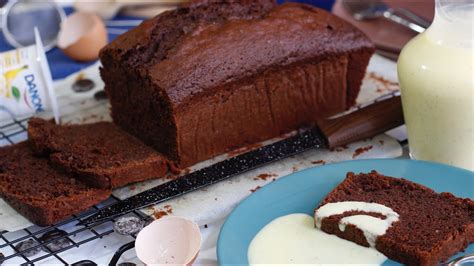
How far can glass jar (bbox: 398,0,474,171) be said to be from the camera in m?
2.23

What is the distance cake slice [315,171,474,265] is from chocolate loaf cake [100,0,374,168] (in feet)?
1.91

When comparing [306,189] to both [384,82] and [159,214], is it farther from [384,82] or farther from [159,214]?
[384,82]

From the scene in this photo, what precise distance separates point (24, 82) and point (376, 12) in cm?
167

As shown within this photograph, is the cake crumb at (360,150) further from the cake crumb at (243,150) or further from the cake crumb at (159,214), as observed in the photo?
the cake crumb at (159,214)

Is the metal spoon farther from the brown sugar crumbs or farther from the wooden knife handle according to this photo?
the brown sugar crumbs

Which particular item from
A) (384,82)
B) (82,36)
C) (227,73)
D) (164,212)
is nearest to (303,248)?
(164,212)

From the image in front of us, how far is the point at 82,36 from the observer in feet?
11.1

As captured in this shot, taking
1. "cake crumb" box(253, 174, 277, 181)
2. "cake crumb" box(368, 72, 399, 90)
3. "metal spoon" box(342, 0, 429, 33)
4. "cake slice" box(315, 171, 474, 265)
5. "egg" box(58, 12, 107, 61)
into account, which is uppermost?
"egg" box(58, 12, 107, 61)

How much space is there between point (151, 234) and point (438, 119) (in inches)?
37.8

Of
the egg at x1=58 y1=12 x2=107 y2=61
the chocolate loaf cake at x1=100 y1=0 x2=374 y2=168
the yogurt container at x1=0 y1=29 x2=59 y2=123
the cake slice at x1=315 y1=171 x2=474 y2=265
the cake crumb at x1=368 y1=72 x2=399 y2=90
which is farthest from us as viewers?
the egg at x1=58 y1=12 x2=107 y2=61

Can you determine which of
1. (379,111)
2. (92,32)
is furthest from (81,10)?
(379,111)

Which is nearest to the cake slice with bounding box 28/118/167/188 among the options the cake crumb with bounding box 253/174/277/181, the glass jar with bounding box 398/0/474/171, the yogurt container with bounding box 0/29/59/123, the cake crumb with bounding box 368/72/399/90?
the yogurt container with bounding box 0/29/59/123

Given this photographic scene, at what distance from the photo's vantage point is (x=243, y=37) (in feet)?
8.55

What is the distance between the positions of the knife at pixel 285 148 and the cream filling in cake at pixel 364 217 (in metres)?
0.44
